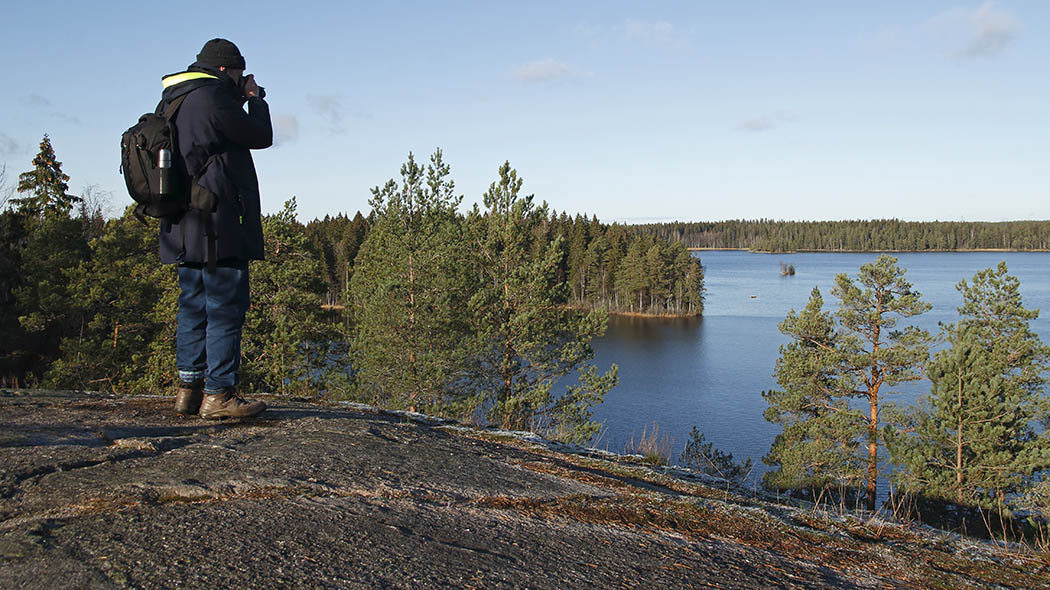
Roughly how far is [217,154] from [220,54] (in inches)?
21.4

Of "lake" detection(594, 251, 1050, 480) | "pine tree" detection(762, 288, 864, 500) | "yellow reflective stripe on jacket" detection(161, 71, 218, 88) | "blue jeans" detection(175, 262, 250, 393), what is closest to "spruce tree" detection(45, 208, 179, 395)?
"lake" detection(594, 251, 1050, 480)

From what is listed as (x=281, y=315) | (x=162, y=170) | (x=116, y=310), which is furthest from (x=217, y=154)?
(x=116, y=310)

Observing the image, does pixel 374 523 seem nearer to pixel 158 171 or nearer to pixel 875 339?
pixel 158 171

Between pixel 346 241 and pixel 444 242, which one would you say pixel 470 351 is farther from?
pixel 346 241

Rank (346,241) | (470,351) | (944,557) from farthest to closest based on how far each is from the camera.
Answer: (346,241) < (470,351) < (944,557)

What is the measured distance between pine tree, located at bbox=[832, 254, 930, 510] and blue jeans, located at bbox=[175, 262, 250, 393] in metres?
18.8

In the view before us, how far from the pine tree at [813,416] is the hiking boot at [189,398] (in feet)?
56.2

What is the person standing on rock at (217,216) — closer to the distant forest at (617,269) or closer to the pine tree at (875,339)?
the pine tree at (875,339)

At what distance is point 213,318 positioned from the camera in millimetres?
3760

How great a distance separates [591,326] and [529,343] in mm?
1898

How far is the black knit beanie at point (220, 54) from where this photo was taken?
3.63 m

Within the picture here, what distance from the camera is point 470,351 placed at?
58.0ft

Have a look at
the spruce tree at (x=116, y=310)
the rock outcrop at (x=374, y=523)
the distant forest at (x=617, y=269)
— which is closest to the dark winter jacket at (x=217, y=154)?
the rock outcrop at (x=374, y=523)

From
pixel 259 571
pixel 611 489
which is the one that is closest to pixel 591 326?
pixel 611 489
